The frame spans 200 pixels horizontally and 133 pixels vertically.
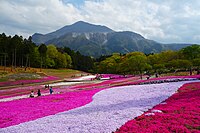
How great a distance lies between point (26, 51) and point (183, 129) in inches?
4787

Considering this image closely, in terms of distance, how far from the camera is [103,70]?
161 m

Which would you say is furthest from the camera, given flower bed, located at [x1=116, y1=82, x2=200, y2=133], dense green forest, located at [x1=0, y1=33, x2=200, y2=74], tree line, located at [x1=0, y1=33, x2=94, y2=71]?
tree line, located at [x1=0, y1=33, x2=94, y2=71]

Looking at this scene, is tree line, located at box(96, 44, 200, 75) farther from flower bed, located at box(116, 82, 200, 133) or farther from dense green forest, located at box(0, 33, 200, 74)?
flower bed, located at box(116, 82, 200, 133)

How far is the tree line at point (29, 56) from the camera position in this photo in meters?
117

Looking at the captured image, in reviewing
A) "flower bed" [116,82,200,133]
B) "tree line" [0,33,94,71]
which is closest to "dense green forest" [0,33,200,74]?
"tree line" [0,33,94,71]

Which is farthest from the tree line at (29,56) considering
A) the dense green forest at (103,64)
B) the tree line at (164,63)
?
the tree line at (164,63)

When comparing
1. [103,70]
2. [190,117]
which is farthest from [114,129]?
[103,70]

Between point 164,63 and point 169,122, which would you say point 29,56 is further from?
point 169,122

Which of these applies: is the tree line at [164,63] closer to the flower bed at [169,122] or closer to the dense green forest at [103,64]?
the dense green forest at [103,64]

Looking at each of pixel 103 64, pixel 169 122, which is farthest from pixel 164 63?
pixel 169 122

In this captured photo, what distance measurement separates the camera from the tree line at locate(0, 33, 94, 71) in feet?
382

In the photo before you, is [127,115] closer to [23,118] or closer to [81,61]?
[23,118]

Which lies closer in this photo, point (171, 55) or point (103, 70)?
point (171, 55)

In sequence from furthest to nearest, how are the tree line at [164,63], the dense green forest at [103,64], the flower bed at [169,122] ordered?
the dense green forest at [103,64] < the tree line at [164,63] < the flower bed at [169,122]
